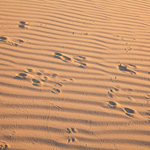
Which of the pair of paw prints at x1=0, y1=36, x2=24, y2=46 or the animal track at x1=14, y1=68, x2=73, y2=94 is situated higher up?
the pair of paw prints at x1=0, y1=36, x2=24, y2=46

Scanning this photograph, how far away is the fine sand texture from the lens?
206cm

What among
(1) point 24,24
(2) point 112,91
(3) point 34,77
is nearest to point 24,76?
(3) point 34,77

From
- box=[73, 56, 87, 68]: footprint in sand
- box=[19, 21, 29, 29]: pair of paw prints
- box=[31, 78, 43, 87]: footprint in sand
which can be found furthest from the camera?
box=[19, 21, 29, 29]: pair of paw prints

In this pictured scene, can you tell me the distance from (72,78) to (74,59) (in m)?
0.44

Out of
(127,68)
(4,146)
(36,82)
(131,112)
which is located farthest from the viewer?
(127,68)

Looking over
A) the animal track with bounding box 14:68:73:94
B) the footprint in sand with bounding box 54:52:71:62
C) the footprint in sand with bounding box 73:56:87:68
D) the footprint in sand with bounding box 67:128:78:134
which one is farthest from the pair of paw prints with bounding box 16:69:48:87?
the footprint in sand with bounding box 67:128:78:134

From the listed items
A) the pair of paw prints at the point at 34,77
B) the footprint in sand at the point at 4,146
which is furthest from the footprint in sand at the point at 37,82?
the footprint in sand at the point at 4,146

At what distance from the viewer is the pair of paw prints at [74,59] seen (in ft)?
9.67

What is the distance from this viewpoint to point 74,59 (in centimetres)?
299

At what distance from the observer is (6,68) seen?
2.67m

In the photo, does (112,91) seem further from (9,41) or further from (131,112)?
(9,41)

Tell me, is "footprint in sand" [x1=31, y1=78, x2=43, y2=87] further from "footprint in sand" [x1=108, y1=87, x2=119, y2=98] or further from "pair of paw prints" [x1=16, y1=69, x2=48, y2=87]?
"footprint in sand" [x1=108, y1=87, x2=119, y2=98]

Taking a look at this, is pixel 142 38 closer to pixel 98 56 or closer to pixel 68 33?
pixel 98 56

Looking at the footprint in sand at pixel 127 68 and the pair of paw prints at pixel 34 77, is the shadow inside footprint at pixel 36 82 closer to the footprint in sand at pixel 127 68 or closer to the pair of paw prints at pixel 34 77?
the pair of paw prints at pixel 34 77
